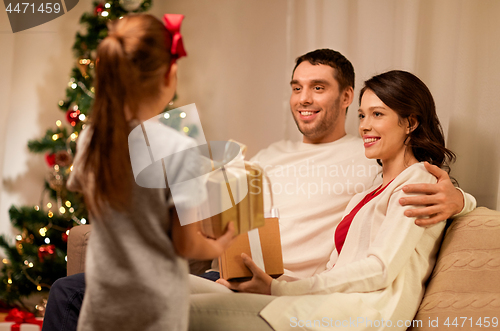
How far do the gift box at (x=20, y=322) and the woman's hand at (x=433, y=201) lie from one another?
181 centimetres

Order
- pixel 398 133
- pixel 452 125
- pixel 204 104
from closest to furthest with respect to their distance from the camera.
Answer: pixel 398 133, pixel 452 125, pixel 204 104

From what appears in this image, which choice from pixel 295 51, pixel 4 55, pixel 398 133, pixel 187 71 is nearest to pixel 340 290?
pixel 398 133

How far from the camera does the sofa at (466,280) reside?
35.7 inches

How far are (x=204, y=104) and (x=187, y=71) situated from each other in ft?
0.83

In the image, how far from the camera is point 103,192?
66 centimetres

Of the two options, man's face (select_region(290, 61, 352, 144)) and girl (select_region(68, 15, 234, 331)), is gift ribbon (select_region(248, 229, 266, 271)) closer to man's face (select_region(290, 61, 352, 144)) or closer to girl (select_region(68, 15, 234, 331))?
girl (select_region(68, 15, 234, 331))

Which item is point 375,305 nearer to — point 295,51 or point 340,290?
point 340,290

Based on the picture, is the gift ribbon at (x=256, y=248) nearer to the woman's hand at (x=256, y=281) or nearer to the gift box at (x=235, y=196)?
the woman's hand at (x=256, y=281)

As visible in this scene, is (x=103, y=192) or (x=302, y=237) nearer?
(x=103, y=192)

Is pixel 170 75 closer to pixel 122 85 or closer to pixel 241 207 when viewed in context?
pixel 122 85

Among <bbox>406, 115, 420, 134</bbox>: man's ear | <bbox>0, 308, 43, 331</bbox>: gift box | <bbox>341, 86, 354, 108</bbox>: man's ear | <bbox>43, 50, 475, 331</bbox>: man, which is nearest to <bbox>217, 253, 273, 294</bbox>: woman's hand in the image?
<bbox>43, 50, 475, 331</bbox>: man

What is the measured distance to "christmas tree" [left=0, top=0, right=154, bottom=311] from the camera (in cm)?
188

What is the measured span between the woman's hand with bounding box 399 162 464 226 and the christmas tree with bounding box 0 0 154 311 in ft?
4.93

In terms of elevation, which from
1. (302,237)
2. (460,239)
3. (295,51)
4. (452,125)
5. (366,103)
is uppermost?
(295,51)
